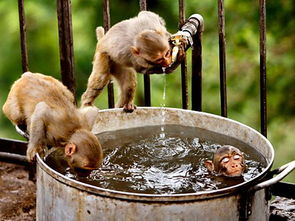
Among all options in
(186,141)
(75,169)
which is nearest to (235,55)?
(186,141)

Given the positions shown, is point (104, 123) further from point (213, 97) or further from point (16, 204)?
point (213, 97)

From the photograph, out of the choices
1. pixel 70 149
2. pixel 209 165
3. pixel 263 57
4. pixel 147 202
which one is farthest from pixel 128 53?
pixel 147 202

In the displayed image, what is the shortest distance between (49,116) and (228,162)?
40.1 inches

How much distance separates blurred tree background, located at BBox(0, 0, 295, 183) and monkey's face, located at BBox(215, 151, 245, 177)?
8.81 ft

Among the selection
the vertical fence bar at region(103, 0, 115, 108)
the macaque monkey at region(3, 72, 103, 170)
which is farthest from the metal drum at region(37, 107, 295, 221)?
the vertical fence bar at region(103, 0, 115, 108)

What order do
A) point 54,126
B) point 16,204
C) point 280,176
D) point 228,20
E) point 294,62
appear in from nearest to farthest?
point 280,176
point 54,126
point 16,204
point 294,62
point 228,20

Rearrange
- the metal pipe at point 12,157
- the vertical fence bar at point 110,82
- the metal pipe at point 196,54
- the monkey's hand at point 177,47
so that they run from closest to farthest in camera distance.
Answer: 1. the monkey's hand at point 177,47
2. the metal pipe at point 196,54
3. the vertical fence bar at point 110,82
4. the metal pipe at point 12,157

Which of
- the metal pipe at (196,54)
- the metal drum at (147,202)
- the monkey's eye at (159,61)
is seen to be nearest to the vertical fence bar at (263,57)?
the metal pipe at (196,54)

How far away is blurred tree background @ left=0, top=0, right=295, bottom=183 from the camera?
6.08m

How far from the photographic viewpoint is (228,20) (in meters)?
6.56

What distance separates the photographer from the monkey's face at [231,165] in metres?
3.22

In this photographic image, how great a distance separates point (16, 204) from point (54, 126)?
2.57 ft

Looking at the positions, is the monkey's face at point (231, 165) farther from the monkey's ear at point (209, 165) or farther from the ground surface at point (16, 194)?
the ground surface at point (16, 194)

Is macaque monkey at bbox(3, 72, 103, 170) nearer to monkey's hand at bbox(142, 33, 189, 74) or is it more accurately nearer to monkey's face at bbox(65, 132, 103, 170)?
monkey's face at bbox(65, 132, 103, 170)
